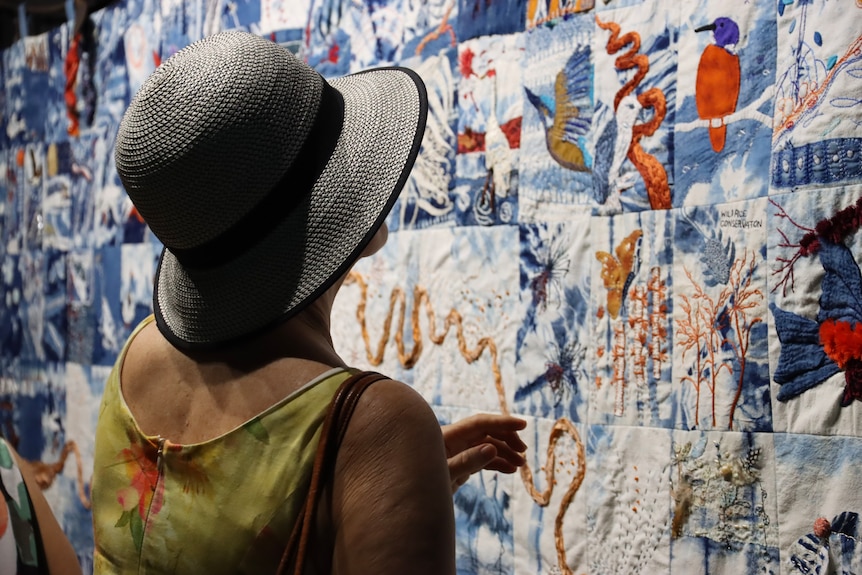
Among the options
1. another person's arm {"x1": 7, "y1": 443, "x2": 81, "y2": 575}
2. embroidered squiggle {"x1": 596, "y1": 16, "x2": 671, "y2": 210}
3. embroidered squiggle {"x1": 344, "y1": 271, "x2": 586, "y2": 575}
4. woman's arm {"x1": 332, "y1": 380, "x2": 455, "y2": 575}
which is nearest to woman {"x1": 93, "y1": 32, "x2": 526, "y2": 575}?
woman's arm {"x1": 332, "y1": 380, "x2": 455, "y2": 575}

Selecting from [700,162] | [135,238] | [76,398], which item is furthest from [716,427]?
[76,398]

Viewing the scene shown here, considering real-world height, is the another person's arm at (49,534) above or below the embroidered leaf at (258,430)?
below

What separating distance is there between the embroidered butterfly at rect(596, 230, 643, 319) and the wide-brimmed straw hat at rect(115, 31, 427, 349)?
0.74 m

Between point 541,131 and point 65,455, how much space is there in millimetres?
2056

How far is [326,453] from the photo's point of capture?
813mm

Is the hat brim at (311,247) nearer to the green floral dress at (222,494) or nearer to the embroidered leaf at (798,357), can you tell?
the green floral dress at (222,494)

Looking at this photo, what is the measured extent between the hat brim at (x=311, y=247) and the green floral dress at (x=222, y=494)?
0.11 m

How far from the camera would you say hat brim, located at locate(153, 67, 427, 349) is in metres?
0.91

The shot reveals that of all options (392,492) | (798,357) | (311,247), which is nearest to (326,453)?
(392,492)

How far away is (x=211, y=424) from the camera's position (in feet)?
2.93

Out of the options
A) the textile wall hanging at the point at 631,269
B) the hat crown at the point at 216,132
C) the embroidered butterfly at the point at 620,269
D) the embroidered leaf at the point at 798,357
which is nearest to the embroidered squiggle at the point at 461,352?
the textile wall hanging at the point at 631,269

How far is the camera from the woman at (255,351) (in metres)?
0.80

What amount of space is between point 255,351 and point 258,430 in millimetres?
95

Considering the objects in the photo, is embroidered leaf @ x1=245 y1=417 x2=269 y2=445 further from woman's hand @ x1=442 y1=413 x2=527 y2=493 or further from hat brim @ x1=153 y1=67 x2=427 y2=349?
woman's hand @ x1=442 y1=413 x2=527 y2=493
